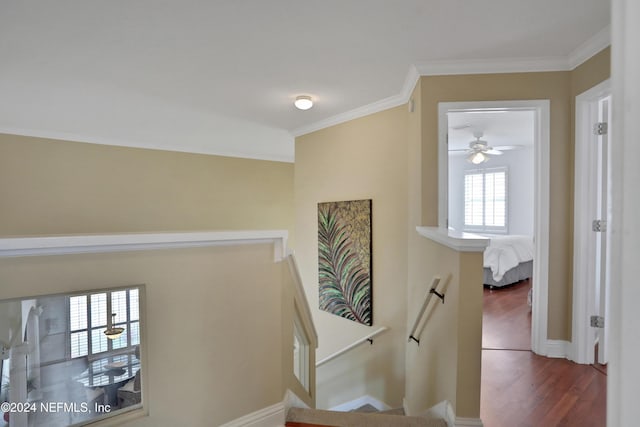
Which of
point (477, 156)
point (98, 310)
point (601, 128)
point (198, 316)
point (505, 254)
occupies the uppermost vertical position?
point (477, 156)

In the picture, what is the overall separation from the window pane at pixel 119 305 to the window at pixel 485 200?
25.8 feet

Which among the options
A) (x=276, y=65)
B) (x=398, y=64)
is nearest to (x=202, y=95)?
(x=276, y=65)

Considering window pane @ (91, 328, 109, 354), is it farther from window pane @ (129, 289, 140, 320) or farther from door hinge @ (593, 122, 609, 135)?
door hinge @ (593, 122, 609, 135)

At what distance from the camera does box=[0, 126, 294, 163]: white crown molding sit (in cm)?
435

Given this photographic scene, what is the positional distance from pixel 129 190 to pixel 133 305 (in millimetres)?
4237

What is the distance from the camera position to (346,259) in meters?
4.09

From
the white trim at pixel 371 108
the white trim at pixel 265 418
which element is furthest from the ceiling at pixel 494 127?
the white trim at pixel 265 418

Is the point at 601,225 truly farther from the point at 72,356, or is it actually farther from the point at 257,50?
the point at 72,356

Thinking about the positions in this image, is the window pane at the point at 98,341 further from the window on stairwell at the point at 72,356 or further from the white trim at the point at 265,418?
the white trim at the point at 265,418

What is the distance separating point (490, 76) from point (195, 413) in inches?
124

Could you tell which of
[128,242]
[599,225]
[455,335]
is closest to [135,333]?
[128,242]

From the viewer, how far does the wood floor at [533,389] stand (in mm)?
1864

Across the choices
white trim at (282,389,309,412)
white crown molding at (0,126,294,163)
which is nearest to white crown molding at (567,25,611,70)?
white trim at (282,389,309,412)

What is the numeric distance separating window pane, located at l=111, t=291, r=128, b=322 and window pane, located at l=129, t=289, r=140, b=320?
0.06ft
